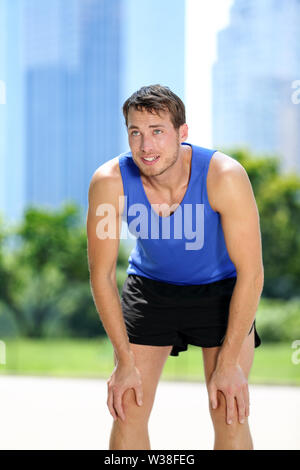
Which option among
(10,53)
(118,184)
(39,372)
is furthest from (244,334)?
(10,53)

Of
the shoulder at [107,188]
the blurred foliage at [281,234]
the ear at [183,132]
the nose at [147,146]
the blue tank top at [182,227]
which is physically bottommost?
the blue tank top at [182,227]

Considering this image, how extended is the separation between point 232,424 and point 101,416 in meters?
1.76

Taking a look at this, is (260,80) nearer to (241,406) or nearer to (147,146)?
(147,146)

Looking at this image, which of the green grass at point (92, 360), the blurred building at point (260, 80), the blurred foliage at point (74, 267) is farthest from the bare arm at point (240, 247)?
the blurred building at point (260, 80)

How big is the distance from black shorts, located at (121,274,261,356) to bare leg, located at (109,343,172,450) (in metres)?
0.03

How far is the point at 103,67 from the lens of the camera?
524cm

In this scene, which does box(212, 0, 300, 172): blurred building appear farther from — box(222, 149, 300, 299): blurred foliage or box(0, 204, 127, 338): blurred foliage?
box(0, 204, 127, 338): blurred foliage

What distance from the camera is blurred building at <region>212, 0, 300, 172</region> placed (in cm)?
470

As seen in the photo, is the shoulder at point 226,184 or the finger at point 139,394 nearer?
the shoulder at point 226,184

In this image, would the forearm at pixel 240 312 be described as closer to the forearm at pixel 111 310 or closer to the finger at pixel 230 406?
the finger at pixel 230 406

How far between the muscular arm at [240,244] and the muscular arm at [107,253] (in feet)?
0.85

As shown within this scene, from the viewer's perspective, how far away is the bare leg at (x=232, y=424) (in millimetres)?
1543

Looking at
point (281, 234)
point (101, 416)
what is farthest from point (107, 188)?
point (281, 234)

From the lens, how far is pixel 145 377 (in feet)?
5.27
